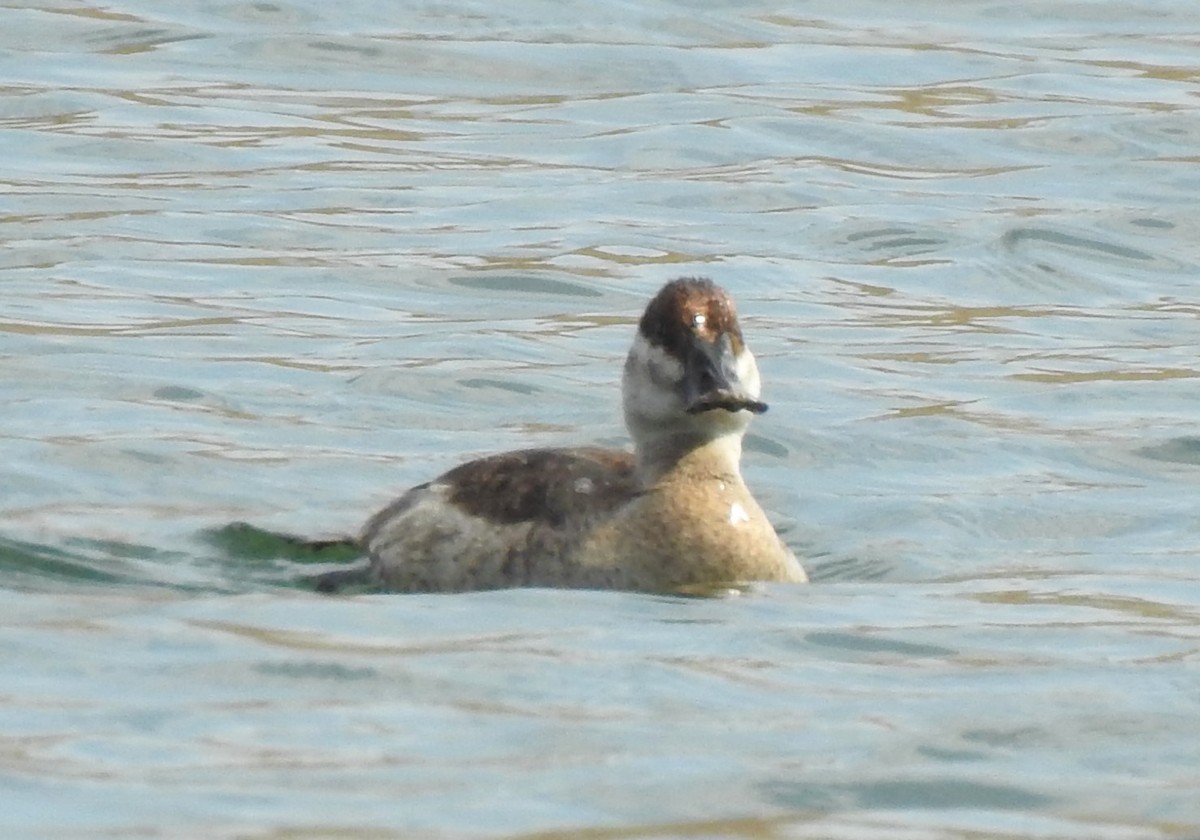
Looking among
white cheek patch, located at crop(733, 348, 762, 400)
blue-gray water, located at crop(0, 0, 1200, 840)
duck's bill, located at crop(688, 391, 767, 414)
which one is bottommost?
blue-gray water, located at crop(0, 0, 1200, 840)

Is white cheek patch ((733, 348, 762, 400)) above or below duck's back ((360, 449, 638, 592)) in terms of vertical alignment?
above

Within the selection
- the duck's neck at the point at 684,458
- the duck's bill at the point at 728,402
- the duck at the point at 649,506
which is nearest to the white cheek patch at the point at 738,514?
the duck at the point at 649,506

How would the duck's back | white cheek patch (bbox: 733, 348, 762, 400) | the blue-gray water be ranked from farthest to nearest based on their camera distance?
1. the duck's back
2. white cheek patch (bbox: 733, 348, 762, 400)
3. the blue-gray water

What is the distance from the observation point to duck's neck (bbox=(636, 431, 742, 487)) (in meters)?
9.84

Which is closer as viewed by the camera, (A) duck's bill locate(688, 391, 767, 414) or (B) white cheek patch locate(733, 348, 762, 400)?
(A) duck's bill locate(688, 391, 767, 414)

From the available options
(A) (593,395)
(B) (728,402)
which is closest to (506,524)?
(B) (728,402)

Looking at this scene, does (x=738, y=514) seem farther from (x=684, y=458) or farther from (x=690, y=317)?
(x=690, y=317)

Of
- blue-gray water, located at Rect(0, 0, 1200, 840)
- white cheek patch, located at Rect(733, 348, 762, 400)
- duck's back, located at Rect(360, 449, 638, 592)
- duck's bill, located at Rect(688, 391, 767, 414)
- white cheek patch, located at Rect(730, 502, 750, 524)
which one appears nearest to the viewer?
blue-gray water, located at Rect(0, 0, 1200, 840)

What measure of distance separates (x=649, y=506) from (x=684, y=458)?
227 mm

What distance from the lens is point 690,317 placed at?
376 inches

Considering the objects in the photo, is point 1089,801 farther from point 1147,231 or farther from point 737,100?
point 737,100

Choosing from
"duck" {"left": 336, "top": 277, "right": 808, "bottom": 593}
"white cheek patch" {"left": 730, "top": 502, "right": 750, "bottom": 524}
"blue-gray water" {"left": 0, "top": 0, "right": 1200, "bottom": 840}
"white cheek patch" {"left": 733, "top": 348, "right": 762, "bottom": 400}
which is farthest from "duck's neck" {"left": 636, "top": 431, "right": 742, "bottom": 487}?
"blue-gray water" {"left": 0, "top": 0, "right": 1200, "bottom": 840}

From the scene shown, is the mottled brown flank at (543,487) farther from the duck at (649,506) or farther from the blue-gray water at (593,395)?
the blue-gray water at (593,395)

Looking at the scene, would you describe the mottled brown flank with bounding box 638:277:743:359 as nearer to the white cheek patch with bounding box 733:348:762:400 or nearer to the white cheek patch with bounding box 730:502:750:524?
the white cheek patch with bounding box 733:348:762:400
